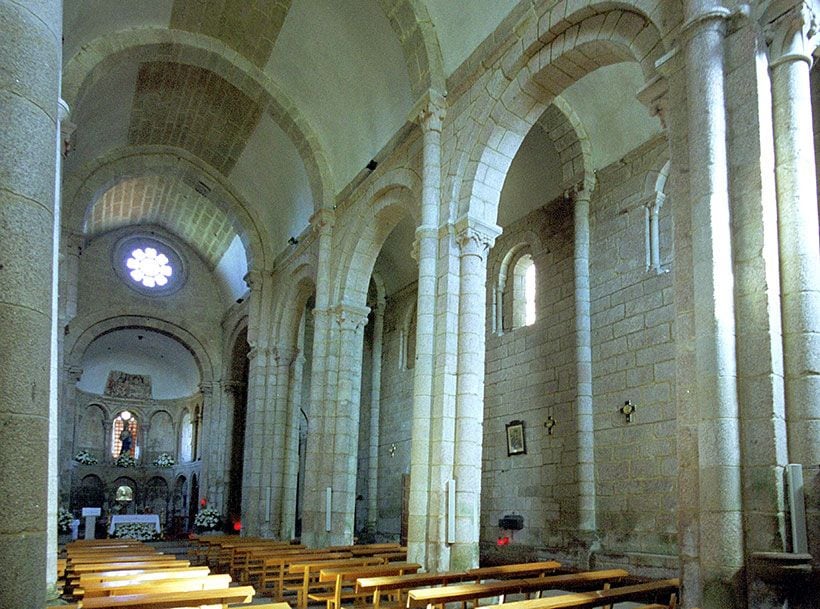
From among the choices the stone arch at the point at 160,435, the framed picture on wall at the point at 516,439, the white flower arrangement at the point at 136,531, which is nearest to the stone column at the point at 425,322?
the framed picture on wall at the point at 516,439

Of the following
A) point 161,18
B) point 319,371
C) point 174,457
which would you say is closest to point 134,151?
point 161,18

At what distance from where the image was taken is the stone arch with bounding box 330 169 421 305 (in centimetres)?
1470

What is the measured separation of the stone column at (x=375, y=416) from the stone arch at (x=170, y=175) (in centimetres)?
376

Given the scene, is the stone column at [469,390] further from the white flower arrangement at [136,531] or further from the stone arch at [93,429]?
the stone arch at [93,429]

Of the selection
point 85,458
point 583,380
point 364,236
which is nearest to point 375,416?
point 364,236

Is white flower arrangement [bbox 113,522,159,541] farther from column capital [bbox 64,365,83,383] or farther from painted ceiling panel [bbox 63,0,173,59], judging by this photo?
painted ceiling panel [bbox 63,0,173,59]

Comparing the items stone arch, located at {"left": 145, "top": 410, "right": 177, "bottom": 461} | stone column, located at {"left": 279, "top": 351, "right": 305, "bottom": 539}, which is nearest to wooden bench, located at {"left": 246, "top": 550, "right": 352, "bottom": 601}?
stone column, located at {"left": 279, "top": 351, "right": 305, "bottom": 539}

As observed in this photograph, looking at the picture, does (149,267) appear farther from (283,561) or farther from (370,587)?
(370,587)

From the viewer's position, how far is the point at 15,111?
284cm

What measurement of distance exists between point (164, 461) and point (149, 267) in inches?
379

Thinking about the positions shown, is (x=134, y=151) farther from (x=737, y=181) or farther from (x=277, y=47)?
(x=737, y=181)

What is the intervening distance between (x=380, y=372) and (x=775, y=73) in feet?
54.2

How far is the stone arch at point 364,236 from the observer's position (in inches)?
579

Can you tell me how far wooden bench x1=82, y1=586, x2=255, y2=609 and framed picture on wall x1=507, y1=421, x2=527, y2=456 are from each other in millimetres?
9358
